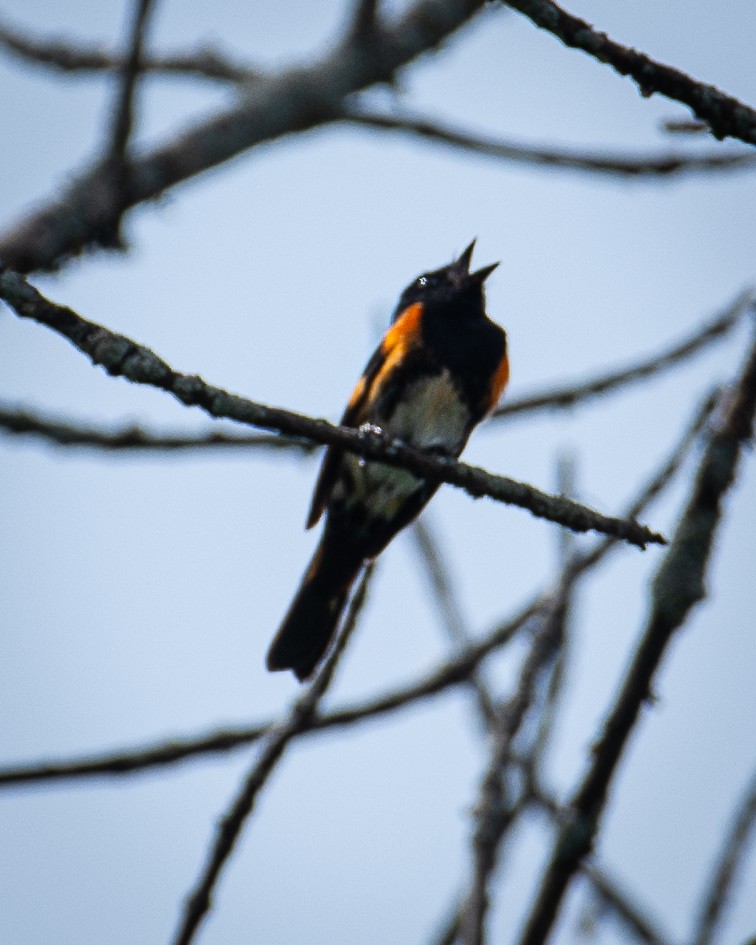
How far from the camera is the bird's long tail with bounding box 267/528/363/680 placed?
12.9 ft

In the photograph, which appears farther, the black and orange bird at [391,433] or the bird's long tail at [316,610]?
the black and orange bird at [391,433]

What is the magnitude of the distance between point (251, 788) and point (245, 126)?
6.76ft

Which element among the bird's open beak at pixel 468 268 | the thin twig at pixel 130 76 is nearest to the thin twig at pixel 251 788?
the thin twig at pixel 130 76

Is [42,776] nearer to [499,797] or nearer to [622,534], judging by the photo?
[499,797]

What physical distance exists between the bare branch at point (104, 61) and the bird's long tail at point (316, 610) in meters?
1.81

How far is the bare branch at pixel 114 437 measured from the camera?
2.97 metres

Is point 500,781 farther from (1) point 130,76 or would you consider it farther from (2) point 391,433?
(1) point 130,76

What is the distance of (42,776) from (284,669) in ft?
4.68

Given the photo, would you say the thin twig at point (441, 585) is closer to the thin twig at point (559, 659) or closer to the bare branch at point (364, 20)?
the thin twig at point (559, 659)

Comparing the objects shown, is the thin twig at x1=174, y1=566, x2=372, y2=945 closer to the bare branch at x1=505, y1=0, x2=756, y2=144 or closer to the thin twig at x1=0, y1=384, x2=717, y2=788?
the thin twig at x1=0, y1=384, x2=717, y2=788

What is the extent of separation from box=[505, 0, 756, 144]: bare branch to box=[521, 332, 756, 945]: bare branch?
2.44 ft

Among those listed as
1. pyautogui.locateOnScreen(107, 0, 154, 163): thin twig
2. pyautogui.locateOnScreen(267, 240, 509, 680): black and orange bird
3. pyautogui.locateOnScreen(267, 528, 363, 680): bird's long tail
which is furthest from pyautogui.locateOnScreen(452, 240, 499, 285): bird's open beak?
pyautogui.locateOnScreen(107, 0, 154, 163): thin twig

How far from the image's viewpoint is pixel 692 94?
208cm

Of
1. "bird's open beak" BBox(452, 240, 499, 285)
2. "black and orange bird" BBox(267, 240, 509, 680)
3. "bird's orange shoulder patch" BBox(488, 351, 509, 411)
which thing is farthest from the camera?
"bird's open beak" BBox(452, 240, 499, 285)
